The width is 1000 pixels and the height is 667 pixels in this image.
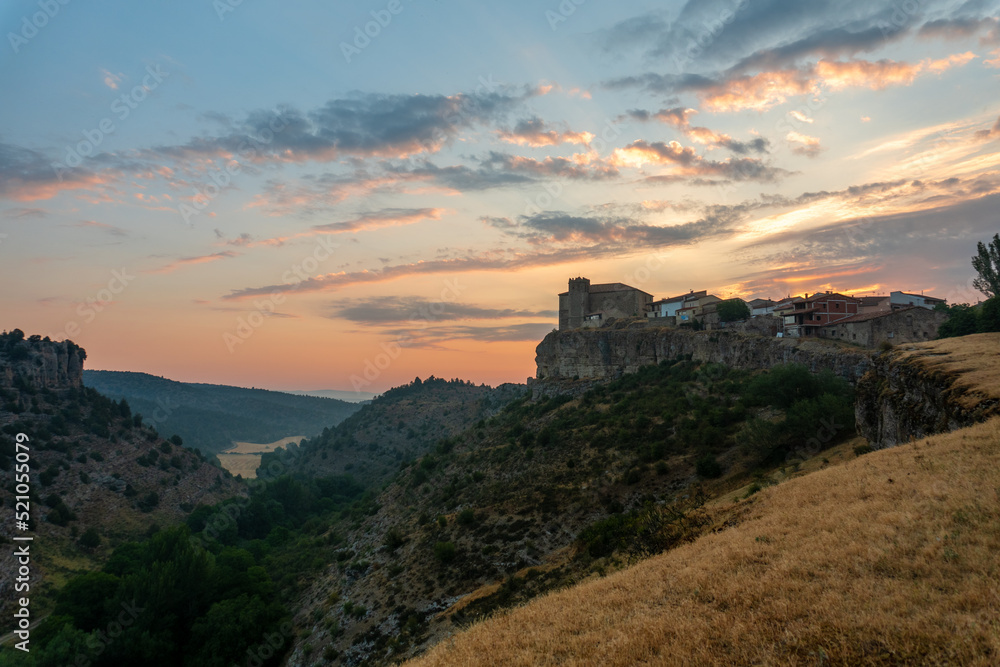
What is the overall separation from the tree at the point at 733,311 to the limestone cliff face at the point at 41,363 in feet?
431

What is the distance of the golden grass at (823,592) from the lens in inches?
356

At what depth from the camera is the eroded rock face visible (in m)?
19.9

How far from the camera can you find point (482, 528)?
42781 millimetres

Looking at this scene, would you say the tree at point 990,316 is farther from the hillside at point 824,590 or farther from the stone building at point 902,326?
the hillside at point 824,590

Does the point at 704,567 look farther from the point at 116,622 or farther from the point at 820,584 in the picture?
the point at 116,622

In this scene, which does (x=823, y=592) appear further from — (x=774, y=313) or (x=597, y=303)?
(x=597, y=303)

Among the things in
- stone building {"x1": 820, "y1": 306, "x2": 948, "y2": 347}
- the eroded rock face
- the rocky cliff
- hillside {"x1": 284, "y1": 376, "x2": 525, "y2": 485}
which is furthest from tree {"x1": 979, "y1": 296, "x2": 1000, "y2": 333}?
hillside {"x1": 284, "y1": 376, "x2": 525, "y2": 485}

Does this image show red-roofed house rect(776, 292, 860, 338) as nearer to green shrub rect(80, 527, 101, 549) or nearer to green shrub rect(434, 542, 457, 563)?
green shrub rect(434, 542, 457, 563)

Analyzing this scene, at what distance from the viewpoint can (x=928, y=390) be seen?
23.1m

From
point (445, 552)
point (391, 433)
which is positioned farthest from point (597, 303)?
point (391, 433)

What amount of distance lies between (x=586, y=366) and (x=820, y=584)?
7845cm

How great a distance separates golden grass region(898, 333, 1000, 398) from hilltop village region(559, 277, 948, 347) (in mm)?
24351

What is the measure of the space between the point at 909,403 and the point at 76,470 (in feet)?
356

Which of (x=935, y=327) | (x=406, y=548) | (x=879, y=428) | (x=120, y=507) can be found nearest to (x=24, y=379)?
(x=120, y=507)
